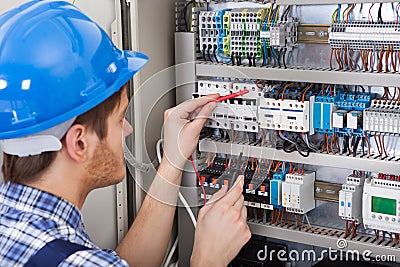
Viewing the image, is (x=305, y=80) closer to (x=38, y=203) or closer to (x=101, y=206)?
(x=101, y=206)

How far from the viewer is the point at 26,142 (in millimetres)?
1233

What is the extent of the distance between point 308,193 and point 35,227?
130 centimetres

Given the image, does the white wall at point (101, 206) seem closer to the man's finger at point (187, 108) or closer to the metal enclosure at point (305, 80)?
the metal enclosure at point (305, 80)

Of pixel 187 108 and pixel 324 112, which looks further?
pixel 324 112

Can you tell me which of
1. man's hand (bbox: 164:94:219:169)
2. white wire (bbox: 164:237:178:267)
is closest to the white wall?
white wire (bbox: 164:237:178:267)

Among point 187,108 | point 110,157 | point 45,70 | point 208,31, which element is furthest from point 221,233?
point 208,31

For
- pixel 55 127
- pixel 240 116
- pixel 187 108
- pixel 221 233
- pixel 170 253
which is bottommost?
pixel 170 253

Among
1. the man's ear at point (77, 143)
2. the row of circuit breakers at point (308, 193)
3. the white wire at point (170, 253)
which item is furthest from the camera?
the white wire at point (170, 253)

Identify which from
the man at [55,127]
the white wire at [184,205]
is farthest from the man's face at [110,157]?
the white wire at [184,205]

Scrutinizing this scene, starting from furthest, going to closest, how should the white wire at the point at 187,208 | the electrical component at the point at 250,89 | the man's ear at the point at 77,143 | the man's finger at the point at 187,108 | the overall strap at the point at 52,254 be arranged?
the white wire at the point at 187,208, the electrical component at the point at 250,89, the man's finger at the point at 187,108, the man's ear at the point at 77,143, the overall strap at the point at 52,254

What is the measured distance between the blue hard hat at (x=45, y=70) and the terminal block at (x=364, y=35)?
1.04 m

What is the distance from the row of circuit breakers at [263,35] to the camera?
2.02 m

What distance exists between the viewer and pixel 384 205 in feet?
6.84

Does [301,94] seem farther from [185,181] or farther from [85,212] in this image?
[85,212]
